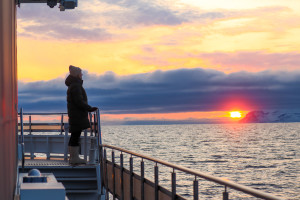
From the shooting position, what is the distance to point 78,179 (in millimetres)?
10227

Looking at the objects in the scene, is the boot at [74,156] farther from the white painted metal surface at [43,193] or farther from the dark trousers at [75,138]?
the white painted metal surface at [43,193]

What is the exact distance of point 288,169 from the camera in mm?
73688

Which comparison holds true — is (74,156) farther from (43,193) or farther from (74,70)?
(43,193)

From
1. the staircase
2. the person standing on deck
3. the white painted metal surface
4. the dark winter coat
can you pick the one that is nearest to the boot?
the person standing on deck

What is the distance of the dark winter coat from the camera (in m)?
10.0

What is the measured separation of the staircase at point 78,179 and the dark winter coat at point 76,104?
78 centimetres

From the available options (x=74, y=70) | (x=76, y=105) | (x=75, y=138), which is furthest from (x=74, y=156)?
(x=74, y=70)

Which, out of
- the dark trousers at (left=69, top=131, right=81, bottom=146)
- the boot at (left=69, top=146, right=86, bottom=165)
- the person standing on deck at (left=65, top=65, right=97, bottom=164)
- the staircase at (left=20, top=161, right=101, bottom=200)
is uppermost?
the person standing on deck at (left=65, top=65, right=97, bottom=164)

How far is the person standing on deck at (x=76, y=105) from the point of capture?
1004 centimetres

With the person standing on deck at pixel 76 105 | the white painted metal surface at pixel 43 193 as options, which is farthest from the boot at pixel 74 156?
the white painted metal surface at pixel 43 193

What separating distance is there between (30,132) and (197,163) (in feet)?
211

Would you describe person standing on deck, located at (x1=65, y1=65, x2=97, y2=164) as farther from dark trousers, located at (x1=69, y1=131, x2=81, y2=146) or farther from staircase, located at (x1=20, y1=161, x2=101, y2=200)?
staircase, located at (x1=20, y1=161, x2=101, y2=200)

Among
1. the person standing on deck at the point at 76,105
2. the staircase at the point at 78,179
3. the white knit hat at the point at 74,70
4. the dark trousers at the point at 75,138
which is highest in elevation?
the white knit hat at the point at 74,70

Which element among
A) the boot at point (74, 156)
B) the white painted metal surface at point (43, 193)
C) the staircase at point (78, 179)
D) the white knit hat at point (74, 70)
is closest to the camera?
the white painted metal surface at point (43, 193)
